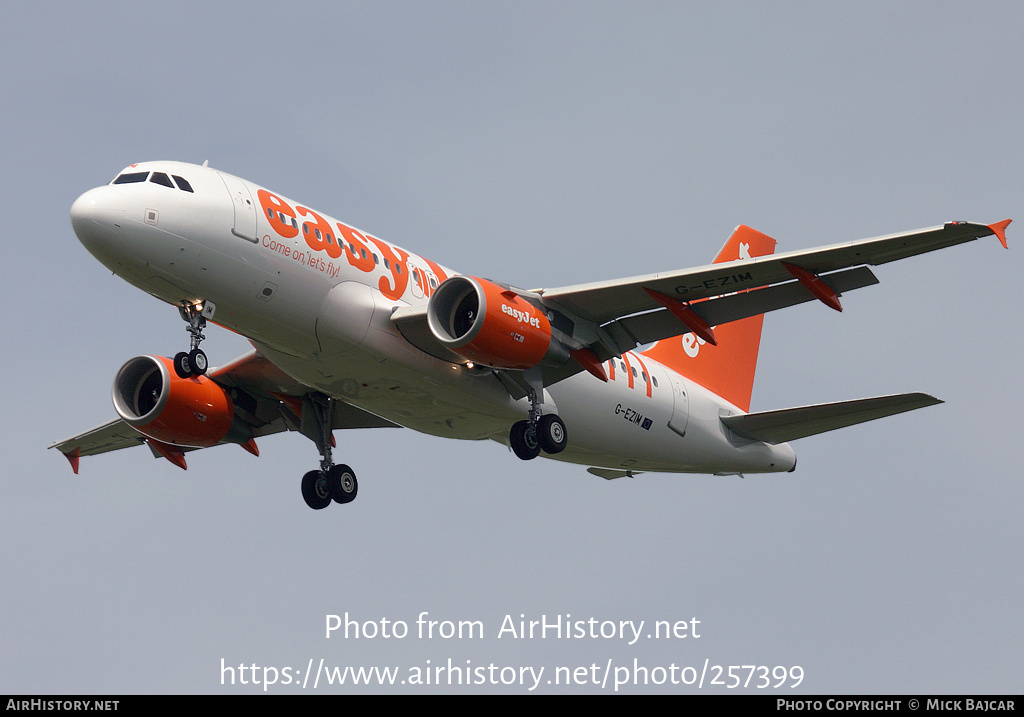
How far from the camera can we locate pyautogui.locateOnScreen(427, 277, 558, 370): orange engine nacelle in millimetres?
25516

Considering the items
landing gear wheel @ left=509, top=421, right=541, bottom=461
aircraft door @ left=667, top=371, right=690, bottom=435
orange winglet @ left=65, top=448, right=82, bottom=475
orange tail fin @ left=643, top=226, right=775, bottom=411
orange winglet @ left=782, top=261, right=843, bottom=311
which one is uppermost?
orange tail fin @ left=643, top=226, right=775, bottom=411

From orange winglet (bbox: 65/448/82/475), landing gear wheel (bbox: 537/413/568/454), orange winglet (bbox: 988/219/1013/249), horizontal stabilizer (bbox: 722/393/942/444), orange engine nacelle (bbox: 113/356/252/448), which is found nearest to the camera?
orange winglet (bbox: 988/219/1013/249)

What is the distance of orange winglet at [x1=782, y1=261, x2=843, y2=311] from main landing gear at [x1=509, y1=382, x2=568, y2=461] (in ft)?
20.9

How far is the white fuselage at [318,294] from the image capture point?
23656 mm

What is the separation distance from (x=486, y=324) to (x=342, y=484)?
7746 millimetres

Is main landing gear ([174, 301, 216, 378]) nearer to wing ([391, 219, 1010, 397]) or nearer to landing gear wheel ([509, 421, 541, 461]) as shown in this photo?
wing ([391, 219, 1010, 397])

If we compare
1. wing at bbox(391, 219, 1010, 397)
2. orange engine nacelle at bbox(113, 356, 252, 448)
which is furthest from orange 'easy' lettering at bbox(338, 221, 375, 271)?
orange engine nacelle at bbox(113, 356, 252, 448)

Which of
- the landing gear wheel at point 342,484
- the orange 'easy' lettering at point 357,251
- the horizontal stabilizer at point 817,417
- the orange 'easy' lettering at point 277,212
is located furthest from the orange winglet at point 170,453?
the horizontal stabilizer at point 817,417

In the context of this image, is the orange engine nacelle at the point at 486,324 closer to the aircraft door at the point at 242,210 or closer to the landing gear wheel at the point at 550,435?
the landing gear wheel at the point at 550,435

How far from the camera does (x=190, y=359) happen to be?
966 inches

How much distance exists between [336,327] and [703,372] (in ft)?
43.1

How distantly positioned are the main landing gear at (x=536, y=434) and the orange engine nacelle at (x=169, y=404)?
7776 mm

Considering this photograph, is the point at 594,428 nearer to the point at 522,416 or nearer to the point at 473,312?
the point at 522,416

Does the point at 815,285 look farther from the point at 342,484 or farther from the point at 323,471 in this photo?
the point at 323,471
